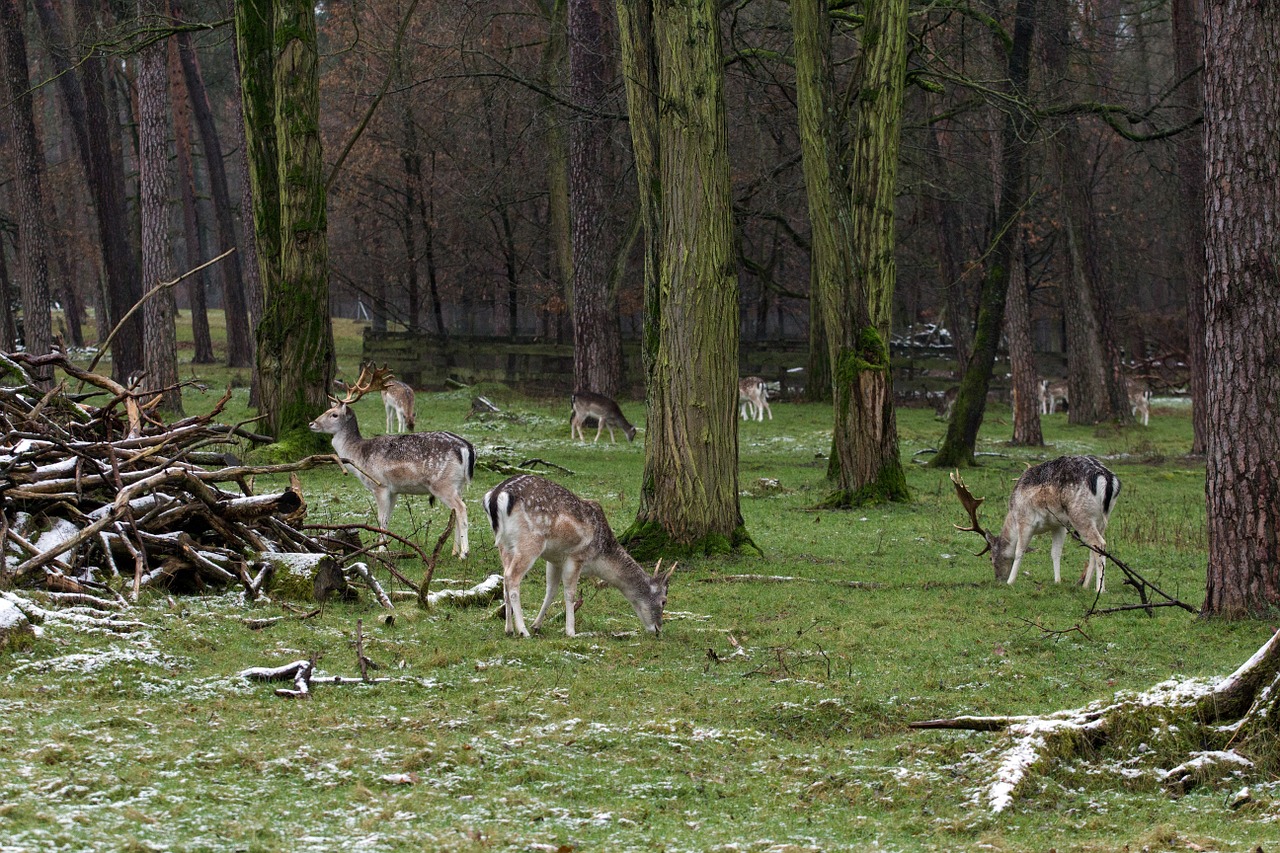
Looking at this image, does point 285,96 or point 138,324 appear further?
point 138,324

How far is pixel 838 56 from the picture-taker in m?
35.1

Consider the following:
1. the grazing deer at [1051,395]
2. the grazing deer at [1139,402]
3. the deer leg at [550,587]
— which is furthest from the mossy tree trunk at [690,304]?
the grazing deer at [1051,395]

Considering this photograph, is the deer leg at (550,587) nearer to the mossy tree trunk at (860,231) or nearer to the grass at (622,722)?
the grass at (622,722)

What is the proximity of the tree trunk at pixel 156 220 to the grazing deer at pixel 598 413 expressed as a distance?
7.25 m

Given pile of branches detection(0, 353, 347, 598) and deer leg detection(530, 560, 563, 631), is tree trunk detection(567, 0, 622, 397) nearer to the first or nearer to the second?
pile of branches detection(0, 353, 347, 598)

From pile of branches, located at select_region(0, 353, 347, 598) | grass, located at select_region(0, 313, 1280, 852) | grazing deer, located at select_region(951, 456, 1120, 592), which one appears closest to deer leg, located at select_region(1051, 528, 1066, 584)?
grazing deer, located at select_region(951, 456, 1120, 592)

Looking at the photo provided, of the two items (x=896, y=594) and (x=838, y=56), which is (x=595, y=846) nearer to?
(x=896, y=594)

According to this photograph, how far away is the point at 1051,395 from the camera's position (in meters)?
36.8

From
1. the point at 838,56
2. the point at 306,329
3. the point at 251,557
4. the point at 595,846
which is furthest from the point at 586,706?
the point at 838,56

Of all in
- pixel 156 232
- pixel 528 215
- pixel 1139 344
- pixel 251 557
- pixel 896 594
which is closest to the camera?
pixel 251 557

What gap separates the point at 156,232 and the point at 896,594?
17.9 meters

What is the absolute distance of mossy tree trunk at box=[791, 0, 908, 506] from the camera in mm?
16188

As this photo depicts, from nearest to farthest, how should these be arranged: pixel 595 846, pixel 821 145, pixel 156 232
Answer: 1. pixel 595 846
2. pixel 821 145
3. pixel 156 232

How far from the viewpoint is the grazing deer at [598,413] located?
25.0 metres
